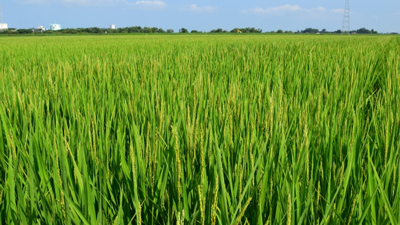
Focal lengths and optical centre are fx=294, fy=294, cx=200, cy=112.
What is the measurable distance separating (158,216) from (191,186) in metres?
0.12

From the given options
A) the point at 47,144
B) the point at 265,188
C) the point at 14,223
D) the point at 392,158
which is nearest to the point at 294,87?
the point at 392,158

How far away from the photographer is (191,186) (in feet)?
2.32

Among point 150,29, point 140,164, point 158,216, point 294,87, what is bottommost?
point 158,216

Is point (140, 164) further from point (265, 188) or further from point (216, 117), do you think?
point (216, 117)

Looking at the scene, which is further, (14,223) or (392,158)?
(392,158)

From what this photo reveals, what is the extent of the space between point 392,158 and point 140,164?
24.6 inches

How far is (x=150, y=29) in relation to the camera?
57.8 meters

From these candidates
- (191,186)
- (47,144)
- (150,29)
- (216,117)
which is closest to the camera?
(191,186)

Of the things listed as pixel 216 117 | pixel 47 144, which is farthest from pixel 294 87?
pixel 47 144

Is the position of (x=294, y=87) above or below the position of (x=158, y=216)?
above

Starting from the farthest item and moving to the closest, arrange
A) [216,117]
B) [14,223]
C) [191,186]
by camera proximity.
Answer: [216,117] → [191,186] → [14,223]

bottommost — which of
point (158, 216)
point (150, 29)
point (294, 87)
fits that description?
point (158, 216)

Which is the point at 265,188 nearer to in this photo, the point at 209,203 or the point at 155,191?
the point at 209,203

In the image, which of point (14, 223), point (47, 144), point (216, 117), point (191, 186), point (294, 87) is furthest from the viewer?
point (294, 87)
